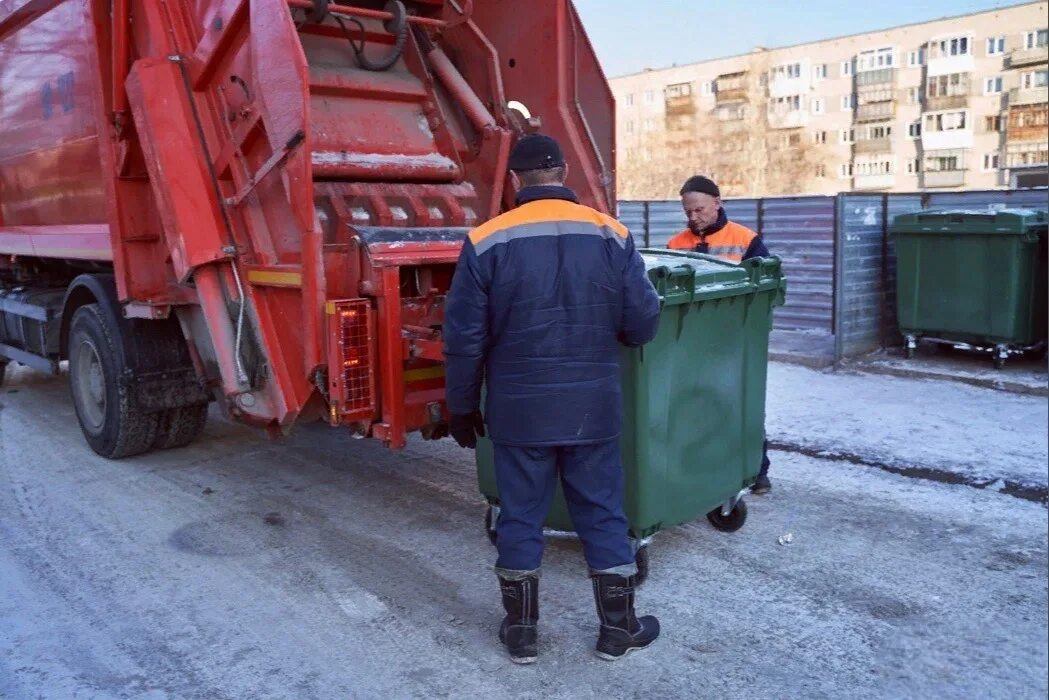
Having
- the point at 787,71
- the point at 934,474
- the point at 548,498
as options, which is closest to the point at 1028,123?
the point at 787,71

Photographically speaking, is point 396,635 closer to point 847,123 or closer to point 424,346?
point 424,346

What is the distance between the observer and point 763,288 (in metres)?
3.87

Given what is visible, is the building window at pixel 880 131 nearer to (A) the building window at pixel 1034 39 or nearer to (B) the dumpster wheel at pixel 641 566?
(A) the building window at pixel 1034 39

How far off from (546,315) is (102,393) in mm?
3523

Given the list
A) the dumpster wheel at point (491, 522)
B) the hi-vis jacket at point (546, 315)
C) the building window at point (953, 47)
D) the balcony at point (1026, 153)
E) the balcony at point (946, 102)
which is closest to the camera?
the hi-vis jacket at point (546, 315)

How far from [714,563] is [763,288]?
1186mm

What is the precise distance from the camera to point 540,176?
289 centimetres

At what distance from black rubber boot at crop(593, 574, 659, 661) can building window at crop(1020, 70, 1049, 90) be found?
1783 inches

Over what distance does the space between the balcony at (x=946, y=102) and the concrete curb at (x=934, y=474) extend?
4442cm

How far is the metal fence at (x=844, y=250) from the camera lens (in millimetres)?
7715

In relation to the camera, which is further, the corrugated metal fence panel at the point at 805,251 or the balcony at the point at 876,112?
the balcony at the point at 876,112

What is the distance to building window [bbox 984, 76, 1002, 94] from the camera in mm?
43094

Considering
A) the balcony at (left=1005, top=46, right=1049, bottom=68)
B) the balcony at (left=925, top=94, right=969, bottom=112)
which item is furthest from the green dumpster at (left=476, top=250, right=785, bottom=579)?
the balcony at (left=925, top=94, right=969, bottom=112)

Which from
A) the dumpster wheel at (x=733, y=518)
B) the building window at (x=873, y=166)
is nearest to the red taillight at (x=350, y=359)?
the dumpster wheel at (x=733, y=518)
